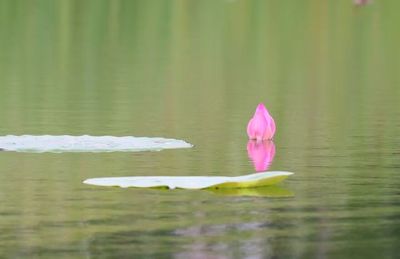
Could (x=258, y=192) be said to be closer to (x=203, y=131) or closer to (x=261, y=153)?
(x=261, y=153)

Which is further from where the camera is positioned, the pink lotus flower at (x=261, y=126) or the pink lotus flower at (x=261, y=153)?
the pink lotus flower at (x=261, y=126)

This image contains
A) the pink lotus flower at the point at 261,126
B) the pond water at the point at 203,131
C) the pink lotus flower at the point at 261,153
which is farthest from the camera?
the pink lotus flower at the point at 261,126

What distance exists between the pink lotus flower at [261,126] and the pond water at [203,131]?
0.27 ft

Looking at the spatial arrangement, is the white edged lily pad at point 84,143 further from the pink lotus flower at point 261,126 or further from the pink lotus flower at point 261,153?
the pink lotus flower at point 261,126

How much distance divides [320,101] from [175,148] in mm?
3565

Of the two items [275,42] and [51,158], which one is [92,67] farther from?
[51,158]

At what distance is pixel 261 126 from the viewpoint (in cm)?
920

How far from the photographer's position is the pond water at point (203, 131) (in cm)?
597

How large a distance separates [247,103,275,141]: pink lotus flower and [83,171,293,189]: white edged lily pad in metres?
1.88

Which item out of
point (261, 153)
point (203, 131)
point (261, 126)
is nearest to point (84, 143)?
point (261, 153)

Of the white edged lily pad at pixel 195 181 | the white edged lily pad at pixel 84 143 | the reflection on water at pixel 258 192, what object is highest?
the white edged lily pad at pixel 84 143

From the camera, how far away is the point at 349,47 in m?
18.5

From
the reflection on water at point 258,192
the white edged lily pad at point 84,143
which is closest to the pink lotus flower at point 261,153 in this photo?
the white edged lily pad at point 84,143

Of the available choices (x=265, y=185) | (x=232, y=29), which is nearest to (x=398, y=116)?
(x=265, y=185)
